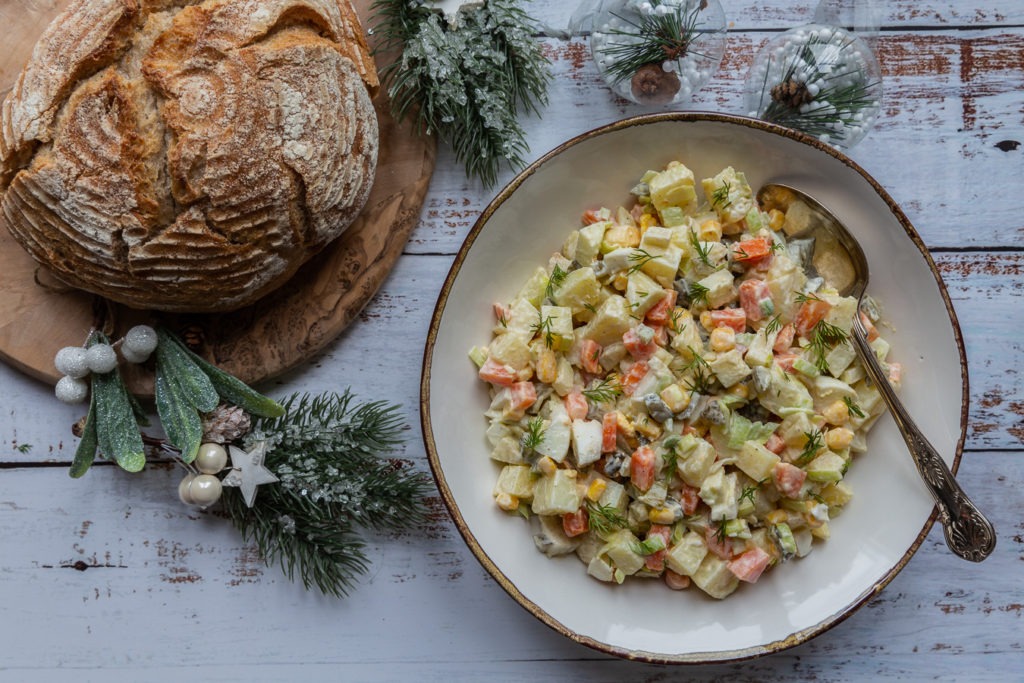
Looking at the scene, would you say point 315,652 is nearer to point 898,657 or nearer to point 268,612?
point 268,612

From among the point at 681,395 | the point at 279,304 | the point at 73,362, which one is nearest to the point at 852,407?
the point at 681,395

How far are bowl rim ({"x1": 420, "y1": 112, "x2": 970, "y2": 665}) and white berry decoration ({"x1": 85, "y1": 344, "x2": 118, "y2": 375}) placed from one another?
0.68 metres

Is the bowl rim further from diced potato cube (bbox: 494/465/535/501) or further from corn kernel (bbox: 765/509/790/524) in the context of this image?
corn kernel (bbox: 765/509/790/524)

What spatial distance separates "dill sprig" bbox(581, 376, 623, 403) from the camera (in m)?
1.73

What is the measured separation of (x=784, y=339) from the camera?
5.71ft

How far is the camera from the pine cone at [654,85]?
71.9 inches

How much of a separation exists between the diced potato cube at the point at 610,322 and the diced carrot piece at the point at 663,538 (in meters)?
0.42

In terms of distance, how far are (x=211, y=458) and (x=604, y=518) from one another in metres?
0.88

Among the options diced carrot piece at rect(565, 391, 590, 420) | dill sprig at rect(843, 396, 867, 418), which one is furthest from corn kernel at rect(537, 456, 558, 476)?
dill sprig at rect(843, 396, 867, 418)

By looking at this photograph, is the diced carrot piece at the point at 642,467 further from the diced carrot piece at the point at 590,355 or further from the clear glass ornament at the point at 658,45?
the clear glass ornament at the point at 658,45

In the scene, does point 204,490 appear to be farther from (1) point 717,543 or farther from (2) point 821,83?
(2) point 821,83

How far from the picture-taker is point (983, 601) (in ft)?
6.44

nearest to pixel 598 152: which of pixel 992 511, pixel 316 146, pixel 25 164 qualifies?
pixel 316 146

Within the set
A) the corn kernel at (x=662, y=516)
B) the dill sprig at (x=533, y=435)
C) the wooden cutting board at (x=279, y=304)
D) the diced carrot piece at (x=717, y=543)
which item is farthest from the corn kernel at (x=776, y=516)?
the wooden cutting board at (x=279, y=304)
